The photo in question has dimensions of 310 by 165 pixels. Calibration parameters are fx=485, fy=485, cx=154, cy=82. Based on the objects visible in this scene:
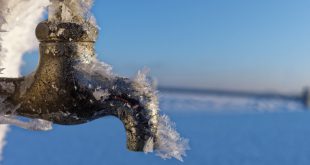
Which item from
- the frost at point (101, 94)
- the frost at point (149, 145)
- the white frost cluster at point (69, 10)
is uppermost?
the white frost cluster at point (69, 10)

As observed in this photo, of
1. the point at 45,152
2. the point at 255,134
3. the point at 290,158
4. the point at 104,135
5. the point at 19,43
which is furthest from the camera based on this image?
the point at 255,134

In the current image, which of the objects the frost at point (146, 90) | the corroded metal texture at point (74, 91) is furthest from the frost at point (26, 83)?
the frost at point (146, 90)

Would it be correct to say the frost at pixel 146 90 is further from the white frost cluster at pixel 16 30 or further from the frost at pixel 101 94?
the white frost cluster at pixel 16 30

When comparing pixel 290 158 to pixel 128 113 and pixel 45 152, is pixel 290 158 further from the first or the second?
pixel 128 113

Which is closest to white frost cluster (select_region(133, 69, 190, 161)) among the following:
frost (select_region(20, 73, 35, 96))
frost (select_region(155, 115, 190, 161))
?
frost (select_region(155, 115, 190, 161))

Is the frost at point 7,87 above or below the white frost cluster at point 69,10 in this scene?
below

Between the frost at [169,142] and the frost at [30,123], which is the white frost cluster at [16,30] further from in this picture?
the frost at [169,142]

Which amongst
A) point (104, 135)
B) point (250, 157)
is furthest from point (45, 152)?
point (250, 157)

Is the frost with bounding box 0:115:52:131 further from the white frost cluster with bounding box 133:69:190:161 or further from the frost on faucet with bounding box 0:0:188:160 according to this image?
the white frost cluster with bounding box 133:69:190:161

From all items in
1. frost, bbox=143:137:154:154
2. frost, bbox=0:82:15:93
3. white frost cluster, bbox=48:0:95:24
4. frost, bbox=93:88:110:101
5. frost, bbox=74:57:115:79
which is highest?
white frost cluster, bbox=48:0:95:24
